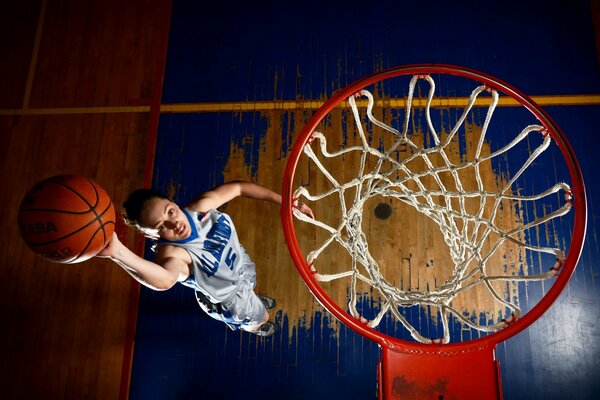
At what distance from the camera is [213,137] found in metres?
4.16

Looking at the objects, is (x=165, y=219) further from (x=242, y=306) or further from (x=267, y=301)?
(x=267, y=301)

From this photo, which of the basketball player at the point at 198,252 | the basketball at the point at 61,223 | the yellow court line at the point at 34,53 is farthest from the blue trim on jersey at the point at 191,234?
the yellow court line at the point at 34,53

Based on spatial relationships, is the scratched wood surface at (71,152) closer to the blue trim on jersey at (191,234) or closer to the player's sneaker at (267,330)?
the player's sneaker at (267,330)

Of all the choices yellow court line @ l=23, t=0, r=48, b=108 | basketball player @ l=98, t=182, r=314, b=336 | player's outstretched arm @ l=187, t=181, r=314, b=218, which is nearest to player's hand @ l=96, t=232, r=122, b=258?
basketball player @ l=98, t=182, r=314, b=336

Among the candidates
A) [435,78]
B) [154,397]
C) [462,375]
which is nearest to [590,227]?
[435,78]

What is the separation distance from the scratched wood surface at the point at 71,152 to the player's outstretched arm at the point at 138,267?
1.86 meters

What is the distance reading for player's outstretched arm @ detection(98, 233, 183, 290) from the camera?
1954 mm

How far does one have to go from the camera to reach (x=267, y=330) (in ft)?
11.5

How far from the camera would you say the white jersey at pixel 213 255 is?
2457 millimetres

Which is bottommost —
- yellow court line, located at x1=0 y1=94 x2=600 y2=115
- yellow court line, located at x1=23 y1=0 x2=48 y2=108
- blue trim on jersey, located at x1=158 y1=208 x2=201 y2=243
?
blue trim on jersey, located at x1=158 y1=208 x2=201 y2=243

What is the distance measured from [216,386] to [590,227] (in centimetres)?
333

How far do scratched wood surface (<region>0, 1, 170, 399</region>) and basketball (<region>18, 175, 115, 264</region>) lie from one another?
6.39 ft

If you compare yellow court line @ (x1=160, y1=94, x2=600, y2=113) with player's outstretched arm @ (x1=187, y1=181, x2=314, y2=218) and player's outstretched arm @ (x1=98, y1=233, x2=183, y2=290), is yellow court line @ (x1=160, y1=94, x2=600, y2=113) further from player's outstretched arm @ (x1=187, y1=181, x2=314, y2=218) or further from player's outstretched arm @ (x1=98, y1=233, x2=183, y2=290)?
player's outstretched arm @ (x1=98, y1=233, x2=183, y2=290)

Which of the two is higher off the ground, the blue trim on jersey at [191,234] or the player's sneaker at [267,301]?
the blue trim on jersey at [191,234]
